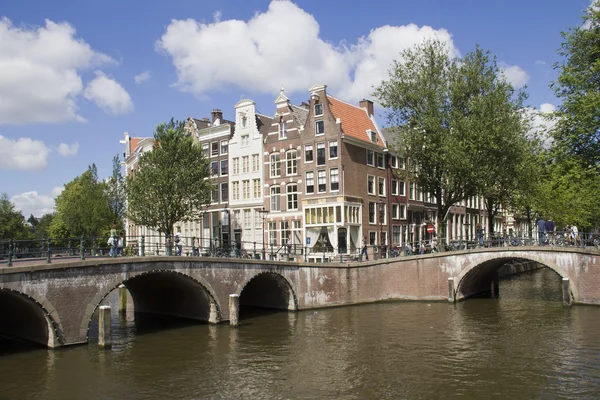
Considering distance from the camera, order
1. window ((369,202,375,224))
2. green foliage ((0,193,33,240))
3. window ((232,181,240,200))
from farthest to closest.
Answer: green foliage ((0,193,33,240)), window ((232,181,240,200)), window ((369,202,375,224))

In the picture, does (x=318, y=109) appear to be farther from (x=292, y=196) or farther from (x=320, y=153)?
(x=292, y=196)

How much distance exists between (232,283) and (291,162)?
58.4 ft

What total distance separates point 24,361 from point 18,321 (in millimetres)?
5056

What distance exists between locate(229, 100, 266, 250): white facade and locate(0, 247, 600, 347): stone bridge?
11587mm

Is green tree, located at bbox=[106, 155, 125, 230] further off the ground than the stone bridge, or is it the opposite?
green tree, located at bbox=[106, 155, 125, 230]

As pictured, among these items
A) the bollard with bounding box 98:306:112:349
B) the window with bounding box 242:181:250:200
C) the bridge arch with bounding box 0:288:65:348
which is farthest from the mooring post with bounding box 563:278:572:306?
the window with bounding box 242:181:250:200

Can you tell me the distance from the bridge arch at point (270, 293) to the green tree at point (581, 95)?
22.2 m

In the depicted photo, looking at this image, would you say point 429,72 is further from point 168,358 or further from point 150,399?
point 150,399

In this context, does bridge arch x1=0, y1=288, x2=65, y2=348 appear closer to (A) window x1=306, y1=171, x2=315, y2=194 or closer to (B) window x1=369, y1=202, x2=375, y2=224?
(A) window x1=306, y1=171, x2=315, y2=194

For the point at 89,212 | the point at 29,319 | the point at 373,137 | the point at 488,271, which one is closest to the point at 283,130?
the point at 373,137

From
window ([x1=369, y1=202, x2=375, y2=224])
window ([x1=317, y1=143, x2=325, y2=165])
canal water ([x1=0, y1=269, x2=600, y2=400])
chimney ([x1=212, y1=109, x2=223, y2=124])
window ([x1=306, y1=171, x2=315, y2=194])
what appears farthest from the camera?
chimney ([x1=212, y1=109, x2=223, y2=124])

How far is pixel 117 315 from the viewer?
3525cm

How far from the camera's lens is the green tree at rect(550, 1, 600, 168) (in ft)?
120

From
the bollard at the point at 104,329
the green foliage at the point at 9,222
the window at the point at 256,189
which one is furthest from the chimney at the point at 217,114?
the green foliage at the point at 9,222
